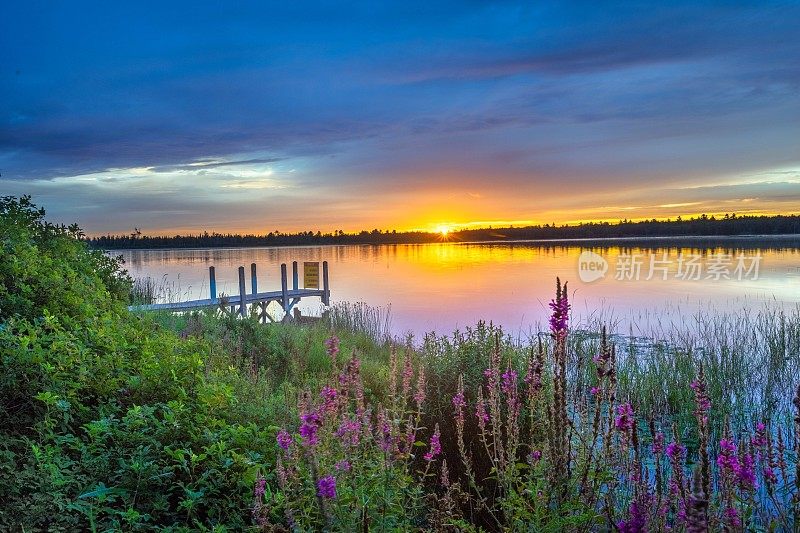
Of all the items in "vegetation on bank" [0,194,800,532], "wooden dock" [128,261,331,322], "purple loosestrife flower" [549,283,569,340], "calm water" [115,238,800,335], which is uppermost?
"purple loosestrife flower" [549,283,569,340]

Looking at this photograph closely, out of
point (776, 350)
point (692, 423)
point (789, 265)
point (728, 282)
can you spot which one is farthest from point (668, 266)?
point (692, 423)

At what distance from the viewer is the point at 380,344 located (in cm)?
1568

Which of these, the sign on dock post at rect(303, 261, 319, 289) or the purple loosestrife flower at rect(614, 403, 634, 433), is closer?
the purple loosestrife flower at rect(614, 403, 634, 433)

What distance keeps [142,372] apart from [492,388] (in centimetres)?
309

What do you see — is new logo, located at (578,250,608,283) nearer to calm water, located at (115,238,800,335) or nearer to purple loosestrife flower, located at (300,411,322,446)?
calm water, located at (115,238,800,335)

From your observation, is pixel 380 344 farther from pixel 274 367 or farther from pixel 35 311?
pixel 35 311

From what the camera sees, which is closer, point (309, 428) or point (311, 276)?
point (309, 428)

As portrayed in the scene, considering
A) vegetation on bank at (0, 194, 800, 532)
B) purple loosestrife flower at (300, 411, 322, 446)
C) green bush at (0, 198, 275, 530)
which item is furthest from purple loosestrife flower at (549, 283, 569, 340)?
green bush at (0, 198, 275, 530)

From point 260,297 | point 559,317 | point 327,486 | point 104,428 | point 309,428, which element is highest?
point 559,317

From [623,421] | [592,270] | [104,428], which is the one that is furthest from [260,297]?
[592,270]

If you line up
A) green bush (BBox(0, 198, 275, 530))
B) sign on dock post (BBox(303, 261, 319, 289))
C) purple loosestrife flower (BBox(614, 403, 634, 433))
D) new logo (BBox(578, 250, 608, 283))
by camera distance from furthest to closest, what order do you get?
new logo (BBox(578, 250, 608, 283)) < sign on dock post (BBox(303, 261, 319, 289)) < green bush (BBox(0, 198, 275, 530)) < purple loosestrife flower (BBox(614, 403, 634, 433))

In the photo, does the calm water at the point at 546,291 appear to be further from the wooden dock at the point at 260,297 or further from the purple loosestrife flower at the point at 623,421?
the purple loosestrife flower at the point at 623,421

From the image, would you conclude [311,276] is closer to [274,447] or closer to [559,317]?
[274,447]

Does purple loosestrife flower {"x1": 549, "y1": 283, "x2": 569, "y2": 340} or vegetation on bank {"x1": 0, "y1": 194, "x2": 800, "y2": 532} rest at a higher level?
purple loosestrife flower {"x1": 549, "y1": 283, "x2": 569, "y2": 340}
